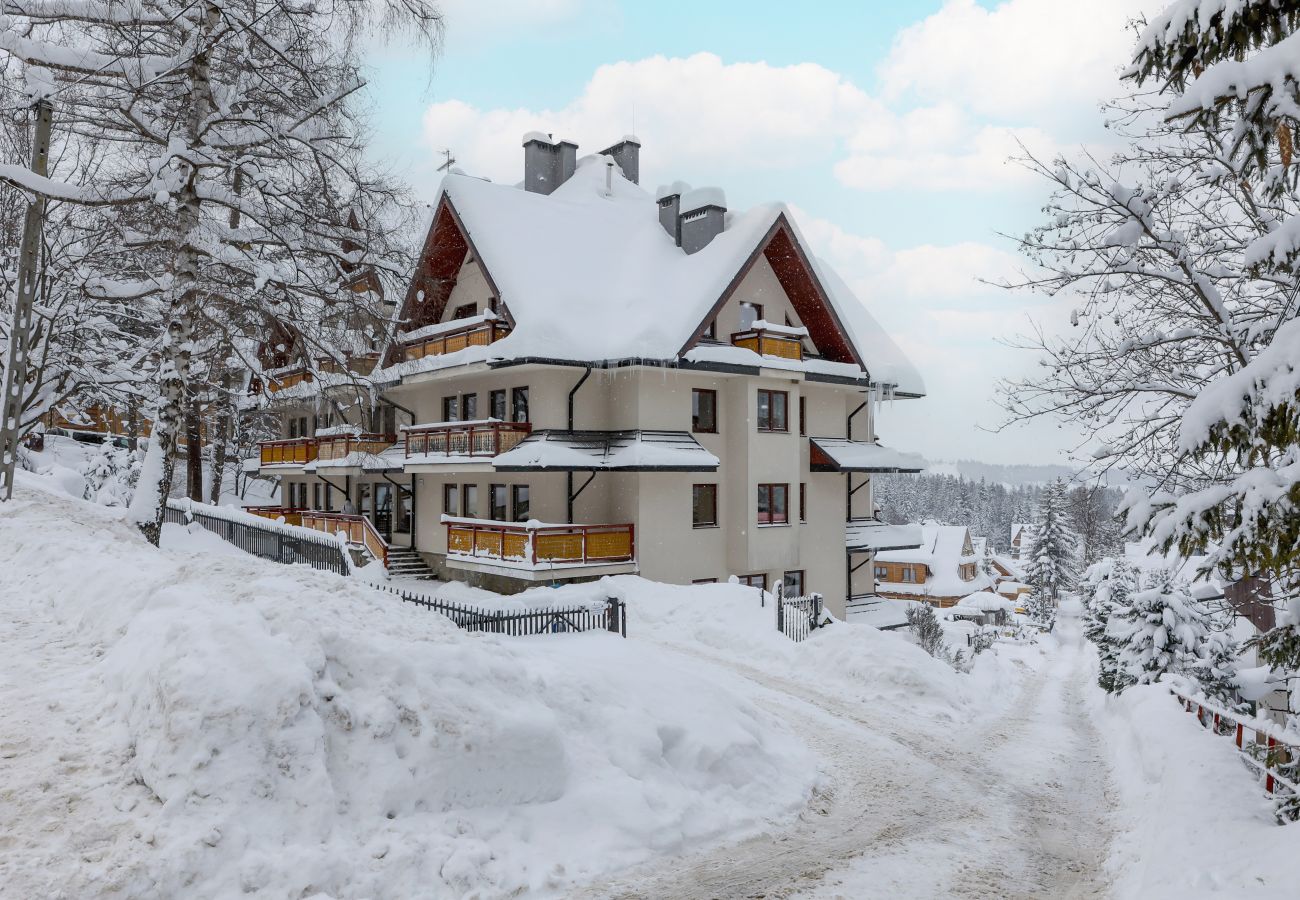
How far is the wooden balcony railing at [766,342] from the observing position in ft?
80.9

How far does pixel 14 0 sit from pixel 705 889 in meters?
14.8

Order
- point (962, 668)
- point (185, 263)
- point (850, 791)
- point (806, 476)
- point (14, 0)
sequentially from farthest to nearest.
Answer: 1. point (806, 476)
2. point (962, 668)
3. point (185, 263)
4. point (14, 0)
5. point (850, 791)

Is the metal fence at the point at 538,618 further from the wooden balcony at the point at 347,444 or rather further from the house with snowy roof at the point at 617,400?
the wooden balcony at the point at 347,444

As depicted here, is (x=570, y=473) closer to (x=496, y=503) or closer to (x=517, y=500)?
(x=517, y=500)

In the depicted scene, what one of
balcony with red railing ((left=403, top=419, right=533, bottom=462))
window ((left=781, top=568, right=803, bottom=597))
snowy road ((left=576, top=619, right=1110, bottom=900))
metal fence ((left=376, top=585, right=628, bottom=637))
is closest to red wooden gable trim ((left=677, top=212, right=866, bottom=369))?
balcony with red railing ((left=403, top=419, right=533, bottom=462))

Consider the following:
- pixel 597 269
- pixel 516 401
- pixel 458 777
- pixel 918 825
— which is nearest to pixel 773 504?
pixel 516 401

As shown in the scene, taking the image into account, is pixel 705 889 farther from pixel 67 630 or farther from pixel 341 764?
pixel 67 630

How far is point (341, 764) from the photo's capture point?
6887mm

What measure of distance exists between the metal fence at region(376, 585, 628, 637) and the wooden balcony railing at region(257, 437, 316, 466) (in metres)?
16.6

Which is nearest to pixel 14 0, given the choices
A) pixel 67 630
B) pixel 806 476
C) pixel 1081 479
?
pixel 67 630

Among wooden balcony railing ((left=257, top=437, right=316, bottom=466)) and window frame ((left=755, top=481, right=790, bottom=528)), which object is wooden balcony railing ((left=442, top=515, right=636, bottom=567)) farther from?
wooden balcony railing ((left=257, top=437, right=316, bottom=466))

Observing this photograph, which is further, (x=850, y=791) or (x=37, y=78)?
(x=37, y=78)

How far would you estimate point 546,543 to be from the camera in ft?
69.4

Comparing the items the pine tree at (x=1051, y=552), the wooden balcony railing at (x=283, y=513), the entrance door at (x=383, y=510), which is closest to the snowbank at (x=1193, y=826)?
the entrance door at (x=383, y=510)
